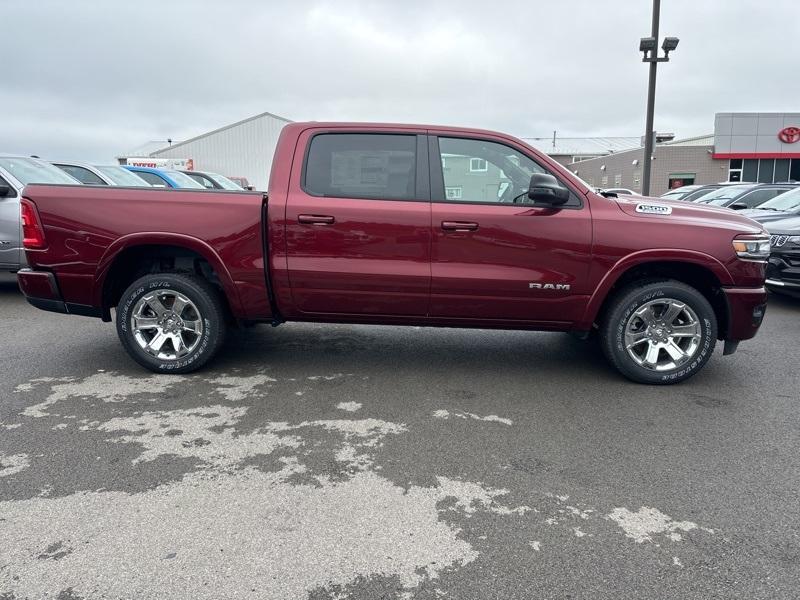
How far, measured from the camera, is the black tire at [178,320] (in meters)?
4.54

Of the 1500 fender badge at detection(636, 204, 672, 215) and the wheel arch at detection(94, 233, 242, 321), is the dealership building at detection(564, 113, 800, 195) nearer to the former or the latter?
the 1500 fender badge at detection(636, 204, 672, 215)

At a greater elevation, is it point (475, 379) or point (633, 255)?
point (633, 255)

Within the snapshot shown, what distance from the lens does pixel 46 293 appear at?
4.60 meters

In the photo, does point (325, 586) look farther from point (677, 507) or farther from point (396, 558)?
point (677, 507)

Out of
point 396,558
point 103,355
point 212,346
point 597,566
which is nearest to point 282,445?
point 396,558

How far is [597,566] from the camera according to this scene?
2.35 m

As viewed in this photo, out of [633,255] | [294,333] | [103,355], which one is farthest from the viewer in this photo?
[294,333]

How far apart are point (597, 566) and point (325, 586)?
1.10 m

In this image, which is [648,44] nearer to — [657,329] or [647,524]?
[657,329]

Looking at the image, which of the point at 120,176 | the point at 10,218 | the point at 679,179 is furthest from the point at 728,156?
the point at 10,218

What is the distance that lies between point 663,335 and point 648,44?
1402 centimetres

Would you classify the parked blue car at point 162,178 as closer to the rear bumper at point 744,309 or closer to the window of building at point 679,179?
the rear bumper at point 744,309

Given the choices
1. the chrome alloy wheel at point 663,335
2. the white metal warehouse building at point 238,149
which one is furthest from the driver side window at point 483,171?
the white metal warehouse building at point 238,149

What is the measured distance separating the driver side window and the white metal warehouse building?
4446 centimetres
